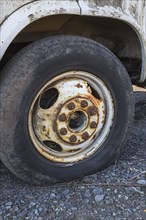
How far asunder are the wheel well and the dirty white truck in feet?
0.03

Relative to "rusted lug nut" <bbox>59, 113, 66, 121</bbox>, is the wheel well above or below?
above

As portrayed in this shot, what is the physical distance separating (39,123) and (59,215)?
Result: 599mm

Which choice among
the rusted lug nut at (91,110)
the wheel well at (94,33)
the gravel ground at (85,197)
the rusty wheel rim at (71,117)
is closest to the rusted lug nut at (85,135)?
the rusty wheel rim at (71,117)

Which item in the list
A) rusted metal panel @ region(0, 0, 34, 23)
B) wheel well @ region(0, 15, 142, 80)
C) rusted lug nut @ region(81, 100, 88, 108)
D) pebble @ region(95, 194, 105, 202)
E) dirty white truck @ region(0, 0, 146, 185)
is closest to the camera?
rusted metal panel @ region(0, 0, 34, 23)

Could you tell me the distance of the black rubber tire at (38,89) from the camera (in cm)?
255

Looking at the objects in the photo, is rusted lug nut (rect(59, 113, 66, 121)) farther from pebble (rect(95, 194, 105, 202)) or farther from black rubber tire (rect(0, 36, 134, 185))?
pebble (rect(95, 194, 105, 202))

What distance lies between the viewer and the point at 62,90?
9.10 ft

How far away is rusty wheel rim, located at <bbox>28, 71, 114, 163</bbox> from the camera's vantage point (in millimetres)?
2748

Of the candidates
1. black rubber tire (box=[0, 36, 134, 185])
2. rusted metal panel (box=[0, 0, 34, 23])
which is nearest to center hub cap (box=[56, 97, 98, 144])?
black rubber tire (box=[0, 36, 134, 185])

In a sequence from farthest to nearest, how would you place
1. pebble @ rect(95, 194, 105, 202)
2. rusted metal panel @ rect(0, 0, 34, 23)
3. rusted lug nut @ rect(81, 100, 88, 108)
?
rusted lug nut @ rect(81, 100, 88, 108), pebble @ rect(95, 194, 105, 202), rusted metal panel @ rect(0, 0, 34, 23)

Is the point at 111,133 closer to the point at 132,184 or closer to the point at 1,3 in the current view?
the point at 132,184

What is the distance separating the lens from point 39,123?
274 cm

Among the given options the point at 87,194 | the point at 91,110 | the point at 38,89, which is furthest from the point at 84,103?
the point at 87,194

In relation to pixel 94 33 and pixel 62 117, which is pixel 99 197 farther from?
pixel 94 33
